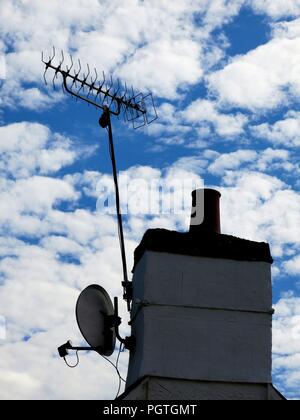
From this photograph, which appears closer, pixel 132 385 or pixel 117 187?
pixel 132 385

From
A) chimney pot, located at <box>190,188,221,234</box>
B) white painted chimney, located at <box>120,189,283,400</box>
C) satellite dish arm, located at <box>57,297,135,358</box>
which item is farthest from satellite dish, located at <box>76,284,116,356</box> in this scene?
chimney pot, located at <box>190,188,221,234</box>

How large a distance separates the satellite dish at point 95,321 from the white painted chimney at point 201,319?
1.56ft

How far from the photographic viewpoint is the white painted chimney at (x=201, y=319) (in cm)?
1435

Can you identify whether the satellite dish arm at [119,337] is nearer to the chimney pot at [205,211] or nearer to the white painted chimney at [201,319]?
the white painted chimney at [201,319]

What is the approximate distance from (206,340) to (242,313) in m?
0.88

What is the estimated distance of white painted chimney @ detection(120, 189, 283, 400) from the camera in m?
14.4

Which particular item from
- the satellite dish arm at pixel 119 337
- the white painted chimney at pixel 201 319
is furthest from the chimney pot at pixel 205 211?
the satellite dish arm at pixel 119 337

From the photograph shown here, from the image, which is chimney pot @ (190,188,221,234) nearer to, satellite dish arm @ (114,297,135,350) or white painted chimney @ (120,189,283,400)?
white painted chimney @ (120,189,283,400)

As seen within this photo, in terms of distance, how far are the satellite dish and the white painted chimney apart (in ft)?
1.56

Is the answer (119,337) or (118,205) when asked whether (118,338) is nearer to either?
(119,337)

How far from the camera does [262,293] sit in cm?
1524

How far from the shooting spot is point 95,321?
15.6 m
